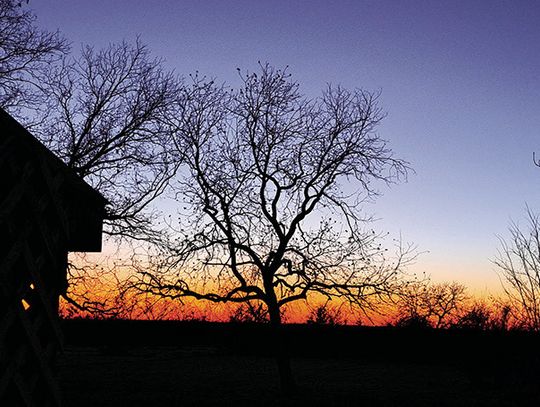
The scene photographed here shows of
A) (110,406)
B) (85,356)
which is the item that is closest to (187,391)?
(110,406)

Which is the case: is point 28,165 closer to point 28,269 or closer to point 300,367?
point 28,269

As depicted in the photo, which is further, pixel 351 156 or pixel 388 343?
pixel 388 343

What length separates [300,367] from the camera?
27891 mm

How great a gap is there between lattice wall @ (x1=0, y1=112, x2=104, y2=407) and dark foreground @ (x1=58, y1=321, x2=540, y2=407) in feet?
38.3

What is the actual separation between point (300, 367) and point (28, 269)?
2535cm

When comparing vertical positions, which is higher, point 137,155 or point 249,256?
point 137,155

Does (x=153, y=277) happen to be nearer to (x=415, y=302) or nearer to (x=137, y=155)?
(x=137, y=155)

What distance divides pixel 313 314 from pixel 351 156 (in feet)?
60.8

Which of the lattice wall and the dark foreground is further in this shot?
the dark foreground

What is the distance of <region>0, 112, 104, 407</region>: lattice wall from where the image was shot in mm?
3660

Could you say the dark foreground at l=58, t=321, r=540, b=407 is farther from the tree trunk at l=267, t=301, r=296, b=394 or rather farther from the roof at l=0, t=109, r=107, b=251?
the roof at l=0, t=109, r=107, b=251

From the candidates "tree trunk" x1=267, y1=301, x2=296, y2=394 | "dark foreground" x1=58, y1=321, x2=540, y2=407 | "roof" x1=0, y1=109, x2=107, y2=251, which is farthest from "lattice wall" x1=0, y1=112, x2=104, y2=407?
"tree trunk" x1=267, y1=301, x2=296, y2=394

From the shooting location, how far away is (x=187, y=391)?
60.2ft

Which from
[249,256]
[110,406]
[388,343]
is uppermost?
[249,256]
